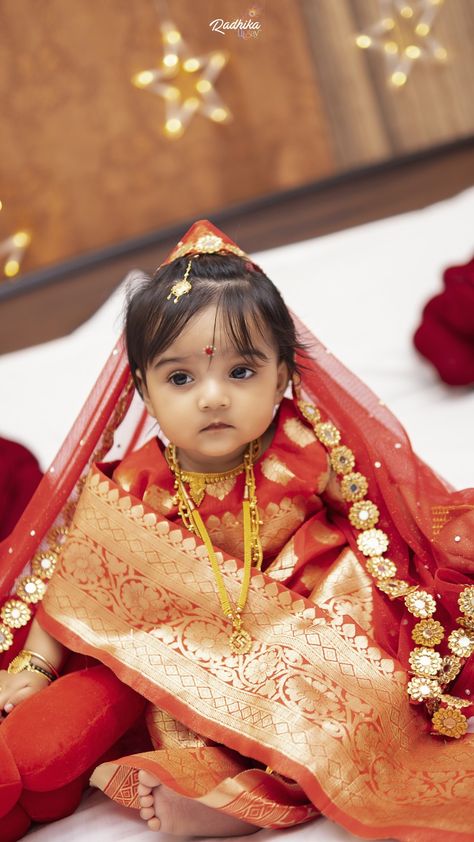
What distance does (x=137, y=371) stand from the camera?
3.83ft

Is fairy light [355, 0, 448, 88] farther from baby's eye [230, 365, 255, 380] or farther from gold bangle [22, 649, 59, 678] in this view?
gold bangle [22, 649, 59, 678]

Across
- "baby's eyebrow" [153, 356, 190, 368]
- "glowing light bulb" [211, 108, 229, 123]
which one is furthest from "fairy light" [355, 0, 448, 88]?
"baby's eyebrow" [153, 356, 190, 368]

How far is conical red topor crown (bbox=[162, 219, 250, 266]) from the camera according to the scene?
3.84 ft

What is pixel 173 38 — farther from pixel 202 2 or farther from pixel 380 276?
pixel 380 276

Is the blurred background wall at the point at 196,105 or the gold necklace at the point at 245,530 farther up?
the blurred background wall at the point at 196,105

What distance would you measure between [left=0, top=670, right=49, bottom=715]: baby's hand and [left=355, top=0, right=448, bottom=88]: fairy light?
2.28 meters

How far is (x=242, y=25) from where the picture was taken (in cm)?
190

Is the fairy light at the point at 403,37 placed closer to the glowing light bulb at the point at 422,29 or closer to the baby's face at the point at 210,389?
the glowing light bulb at the point at 422,29

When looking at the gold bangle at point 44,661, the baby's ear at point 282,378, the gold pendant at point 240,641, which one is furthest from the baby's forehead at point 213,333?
the gold bangle at point 44,661

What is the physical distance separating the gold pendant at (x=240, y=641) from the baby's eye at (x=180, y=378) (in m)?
0.30

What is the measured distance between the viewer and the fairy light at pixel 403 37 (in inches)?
109

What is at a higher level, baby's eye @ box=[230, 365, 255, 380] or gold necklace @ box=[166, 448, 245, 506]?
baby's eye @ box=[230, 365, 255, 380]

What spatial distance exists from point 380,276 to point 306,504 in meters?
1.14

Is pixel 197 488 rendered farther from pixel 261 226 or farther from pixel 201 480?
pixel 261 226
